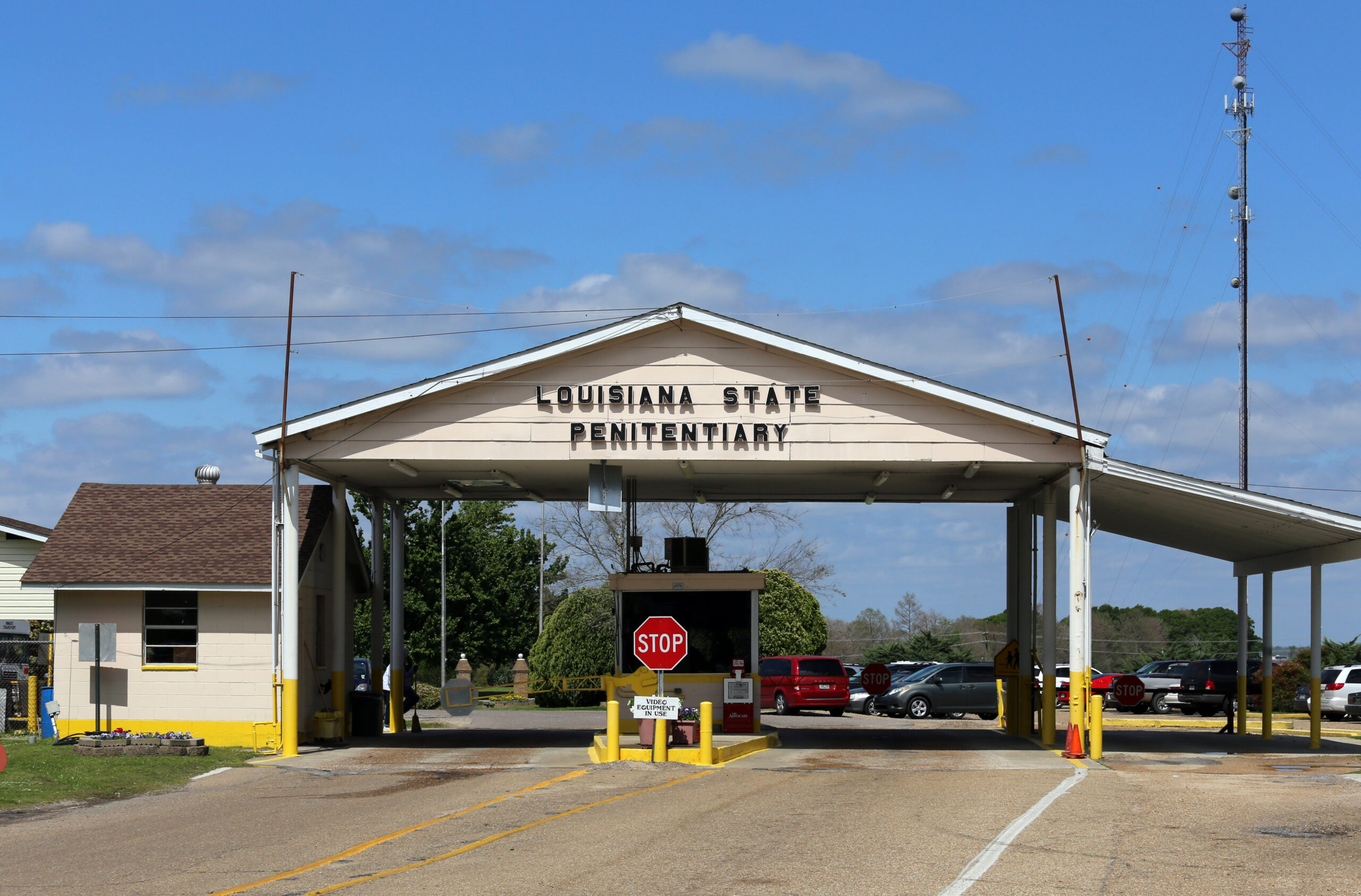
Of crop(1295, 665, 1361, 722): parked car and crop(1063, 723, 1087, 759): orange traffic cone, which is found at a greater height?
crop(1063, 723, 1087, 759): orange traffic cone

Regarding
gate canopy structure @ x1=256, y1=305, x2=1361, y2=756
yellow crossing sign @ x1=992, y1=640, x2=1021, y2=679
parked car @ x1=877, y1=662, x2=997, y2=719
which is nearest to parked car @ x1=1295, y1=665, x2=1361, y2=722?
parked car @ x1=877, y1=662, x2=997, y2=719

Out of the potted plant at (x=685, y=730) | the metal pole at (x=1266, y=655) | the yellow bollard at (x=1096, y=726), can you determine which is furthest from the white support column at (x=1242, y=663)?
the potted plant at (x=685, y=730)

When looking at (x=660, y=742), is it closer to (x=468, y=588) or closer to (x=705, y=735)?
(x=705, y=735)

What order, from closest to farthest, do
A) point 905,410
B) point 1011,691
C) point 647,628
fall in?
point 647,628 < point 905,410 < point 1011,691

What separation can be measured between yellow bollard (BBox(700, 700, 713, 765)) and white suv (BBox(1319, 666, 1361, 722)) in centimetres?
2719

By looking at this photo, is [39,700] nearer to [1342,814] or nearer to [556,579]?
[1342,814]

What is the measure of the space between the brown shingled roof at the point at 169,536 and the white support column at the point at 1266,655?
1821 cm

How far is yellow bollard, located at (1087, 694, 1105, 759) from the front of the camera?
20.9m

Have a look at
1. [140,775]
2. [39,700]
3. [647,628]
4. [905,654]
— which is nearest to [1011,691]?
[647,628]

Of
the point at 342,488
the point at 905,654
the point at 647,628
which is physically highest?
the point at 342,488

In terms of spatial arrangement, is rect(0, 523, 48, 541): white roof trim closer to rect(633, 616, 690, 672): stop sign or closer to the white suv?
rect(633, 616, 690, 672): stop sign

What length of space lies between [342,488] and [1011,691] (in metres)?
13.5

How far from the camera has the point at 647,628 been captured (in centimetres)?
1956

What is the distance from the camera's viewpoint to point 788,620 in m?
44.9
